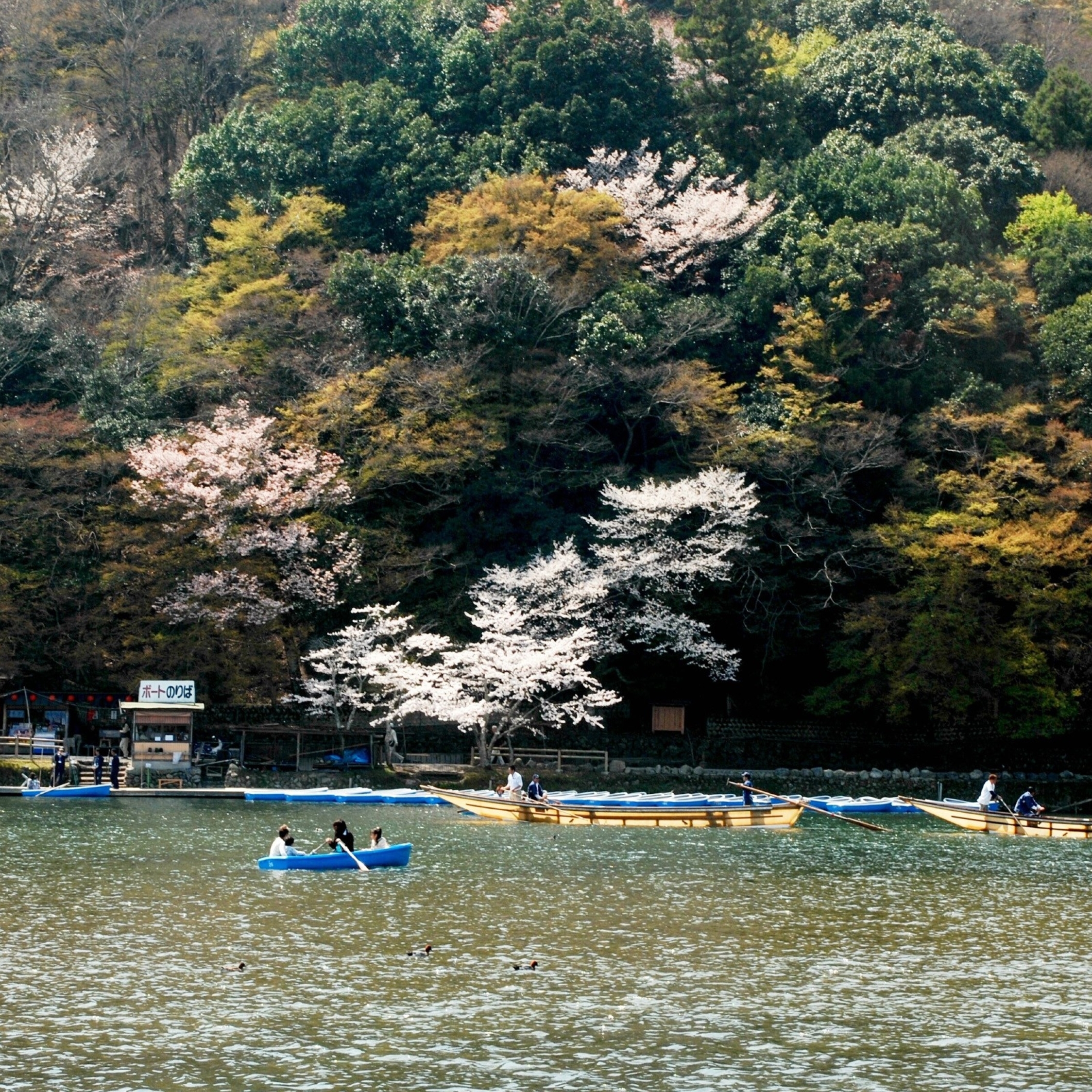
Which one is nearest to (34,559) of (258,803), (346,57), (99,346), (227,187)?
(99,346)

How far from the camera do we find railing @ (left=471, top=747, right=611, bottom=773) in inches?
1769

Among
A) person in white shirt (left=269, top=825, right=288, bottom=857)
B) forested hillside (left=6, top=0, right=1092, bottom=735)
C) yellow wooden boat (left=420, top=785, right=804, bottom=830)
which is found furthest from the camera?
forested hillside (left=6, top=0, right=1092, bottom=735)

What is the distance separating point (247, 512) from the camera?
155ft

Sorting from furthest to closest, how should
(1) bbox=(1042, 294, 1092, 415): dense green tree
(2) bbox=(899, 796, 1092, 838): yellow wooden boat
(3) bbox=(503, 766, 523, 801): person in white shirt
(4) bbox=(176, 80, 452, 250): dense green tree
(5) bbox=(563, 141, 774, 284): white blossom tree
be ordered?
(4) bbox=(176, 80, 452, 250): dense green tree
(5) bbox=(563, 141, 774, 284): white blossom tree
(1) bbox=(1042, 294, 1092, 415): dense green tree
(3) bbox=(503, 766, 523, 801): person in white shirt
(2) bbox=(899, 796, 1092, 838): yellow wooden boat

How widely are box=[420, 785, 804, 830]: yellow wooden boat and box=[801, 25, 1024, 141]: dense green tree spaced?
111 ft

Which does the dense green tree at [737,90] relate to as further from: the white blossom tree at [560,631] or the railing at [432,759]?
the railing at [432,759]

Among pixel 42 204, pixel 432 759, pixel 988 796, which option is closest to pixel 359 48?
pixel 42 204

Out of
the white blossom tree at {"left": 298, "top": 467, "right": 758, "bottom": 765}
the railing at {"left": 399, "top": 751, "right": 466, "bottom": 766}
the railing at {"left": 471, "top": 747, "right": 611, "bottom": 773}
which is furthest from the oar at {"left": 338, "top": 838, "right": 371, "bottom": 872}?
the railing at {"left": 471, "top": 747, "right": 611, "bottom": 773}

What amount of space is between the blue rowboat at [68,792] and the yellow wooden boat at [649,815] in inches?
433

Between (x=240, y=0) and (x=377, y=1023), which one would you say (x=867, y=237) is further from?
(x=377, y=1023)

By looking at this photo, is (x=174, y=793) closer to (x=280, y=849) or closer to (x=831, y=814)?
(x=280, y=849)

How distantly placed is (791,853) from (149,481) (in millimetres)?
24458

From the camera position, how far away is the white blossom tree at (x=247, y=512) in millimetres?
45906

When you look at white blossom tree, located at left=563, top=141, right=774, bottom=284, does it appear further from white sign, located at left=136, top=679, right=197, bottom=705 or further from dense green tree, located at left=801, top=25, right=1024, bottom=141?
white sign, located at left=136, top=679, right=197, bottom=705
